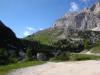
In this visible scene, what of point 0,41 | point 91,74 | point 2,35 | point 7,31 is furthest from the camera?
point 7,31

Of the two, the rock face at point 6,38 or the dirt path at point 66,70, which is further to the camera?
the rock face at point 6,38

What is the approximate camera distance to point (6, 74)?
128 ft

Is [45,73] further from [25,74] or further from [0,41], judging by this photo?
[0,41]

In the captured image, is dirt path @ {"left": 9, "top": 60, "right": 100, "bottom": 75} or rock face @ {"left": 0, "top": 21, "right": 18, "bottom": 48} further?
rock face @ {"left": 0, "top": 21, "right": 18, "bottom": 48}

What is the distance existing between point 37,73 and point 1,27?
151499 mm

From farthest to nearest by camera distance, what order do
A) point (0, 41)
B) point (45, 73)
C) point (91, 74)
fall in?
point (0, 41), point (45, 73), point (91, 74)

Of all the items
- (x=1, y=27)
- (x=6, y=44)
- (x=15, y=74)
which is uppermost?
(x=1, y=27)

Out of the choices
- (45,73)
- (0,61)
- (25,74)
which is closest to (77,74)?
(45,73)

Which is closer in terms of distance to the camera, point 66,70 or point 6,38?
point 66,70

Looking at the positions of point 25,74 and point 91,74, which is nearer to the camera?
point 91,74

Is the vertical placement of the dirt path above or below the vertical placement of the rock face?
below

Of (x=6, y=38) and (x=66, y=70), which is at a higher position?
(x=6, y=38)

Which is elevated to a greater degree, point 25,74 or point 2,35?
point 2,35

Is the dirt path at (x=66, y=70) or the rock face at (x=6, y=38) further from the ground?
the rock face at (x=6, y=38)
